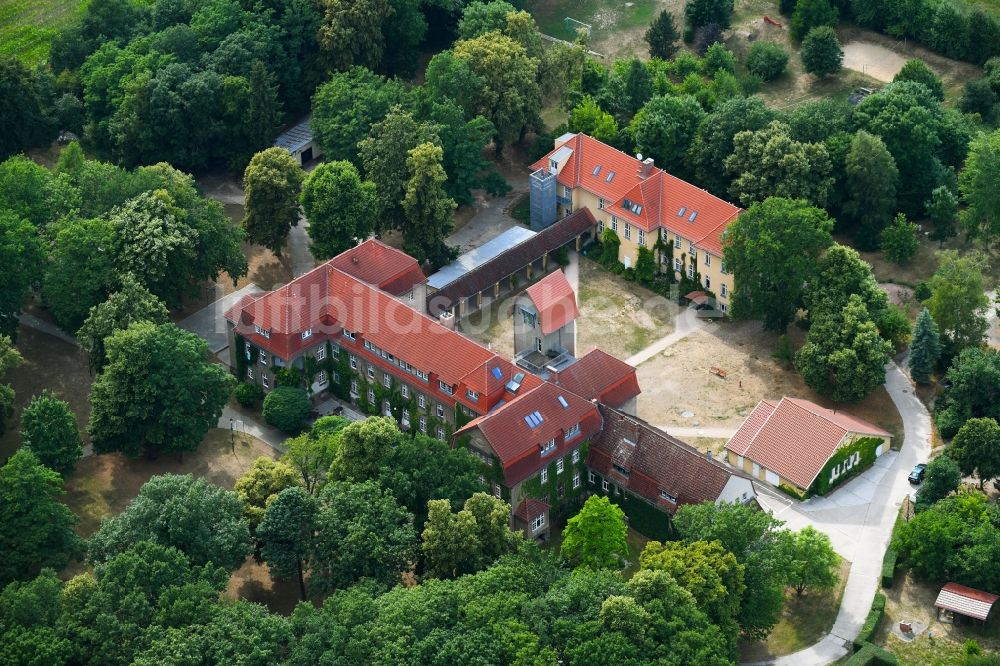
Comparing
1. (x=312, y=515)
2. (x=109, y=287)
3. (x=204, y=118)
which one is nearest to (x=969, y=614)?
(x=312, y=515)

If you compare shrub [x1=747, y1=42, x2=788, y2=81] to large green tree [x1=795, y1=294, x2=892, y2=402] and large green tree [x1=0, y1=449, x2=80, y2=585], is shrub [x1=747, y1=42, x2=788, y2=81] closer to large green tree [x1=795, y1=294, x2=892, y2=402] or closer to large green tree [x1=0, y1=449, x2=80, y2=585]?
large green tree [x1=795, y1=294, x2=892, y2=402]

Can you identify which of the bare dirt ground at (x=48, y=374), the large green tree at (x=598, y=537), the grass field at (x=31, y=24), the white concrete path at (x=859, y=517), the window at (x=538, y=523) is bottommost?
the white concrete path at (x=859, y=517)

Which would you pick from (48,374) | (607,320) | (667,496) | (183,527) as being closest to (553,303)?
(607,320)

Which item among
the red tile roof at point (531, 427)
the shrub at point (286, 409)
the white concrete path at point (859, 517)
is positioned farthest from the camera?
the shrub at point (286, 409)

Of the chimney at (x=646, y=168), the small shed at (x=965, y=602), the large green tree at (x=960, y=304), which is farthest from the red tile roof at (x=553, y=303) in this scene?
the small shed at (x=965, y=602)

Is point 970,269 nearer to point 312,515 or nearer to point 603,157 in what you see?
point 603,157

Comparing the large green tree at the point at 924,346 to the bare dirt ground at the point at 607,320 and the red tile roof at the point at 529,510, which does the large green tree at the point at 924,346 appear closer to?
the bare dirt ground at the point at 607,320
